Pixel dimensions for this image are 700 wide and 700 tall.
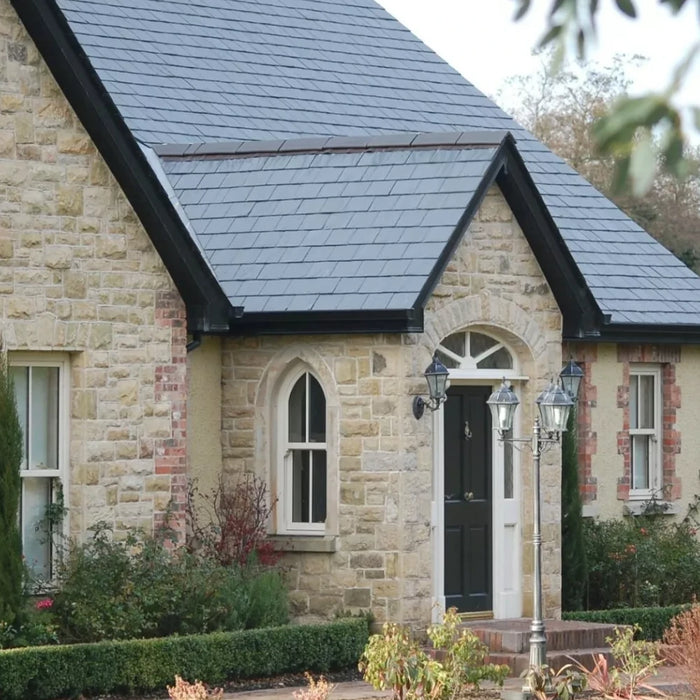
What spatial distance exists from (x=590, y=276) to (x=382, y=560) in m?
5.64

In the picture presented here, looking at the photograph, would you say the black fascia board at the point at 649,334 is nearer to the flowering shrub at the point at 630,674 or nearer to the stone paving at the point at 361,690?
the stone paving at the point at 361,690

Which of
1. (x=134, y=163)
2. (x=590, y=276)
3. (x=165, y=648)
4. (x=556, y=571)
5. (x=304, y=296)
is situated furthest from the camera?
(x=590, y=276)

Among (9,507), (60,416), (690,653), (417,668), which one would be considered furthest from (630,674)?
(60,416)

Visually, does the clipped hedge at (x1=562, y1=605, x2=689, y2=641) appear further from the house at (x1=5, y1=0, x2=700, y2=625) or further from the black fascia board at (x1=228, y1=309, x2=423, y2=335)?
the black fascia board at (x1=228, y1=309, x2=423, y2=335)

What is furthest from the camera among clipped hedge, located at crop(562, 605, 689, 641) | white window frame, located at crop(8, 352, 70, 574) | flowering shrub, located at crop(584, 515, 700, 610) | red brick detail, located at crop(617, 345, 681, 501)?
red brick detail, located at crop(617, 345, 681, 501)

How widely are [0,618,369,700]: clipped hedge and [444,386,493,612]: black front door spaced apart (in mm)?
1597

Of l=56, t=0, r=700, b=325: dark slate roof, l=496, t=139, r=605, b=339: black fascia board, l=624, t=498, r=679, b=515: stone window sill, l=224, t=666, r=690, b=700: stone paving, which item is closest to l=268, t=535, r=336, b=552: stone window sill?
l=224, t=666, r=690, b=700: stone paving

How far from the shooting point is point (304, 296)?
15398 millimetres

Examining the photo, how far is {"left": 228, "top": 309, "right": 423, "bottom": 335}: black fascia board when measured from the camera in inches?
584

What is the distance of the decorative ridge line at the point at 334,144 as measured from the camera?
15852 mm

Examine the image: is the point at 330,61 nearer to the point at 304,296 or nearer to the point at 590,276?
the point at 590,276

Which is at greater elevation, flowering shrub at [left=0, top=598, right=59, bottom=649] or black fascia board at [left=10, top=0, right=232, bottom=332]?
black fascia board at [left=10, top=0, right=232, bottom=332]

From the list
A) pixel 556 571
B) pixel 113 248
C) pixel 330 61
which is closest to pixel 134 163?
pixel 113 248

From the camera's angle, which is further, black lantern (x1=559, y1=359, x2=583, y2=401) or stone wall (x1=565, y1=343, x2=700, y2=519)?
stone wall (x1=565, y1=343, x2=700, y2=519)
